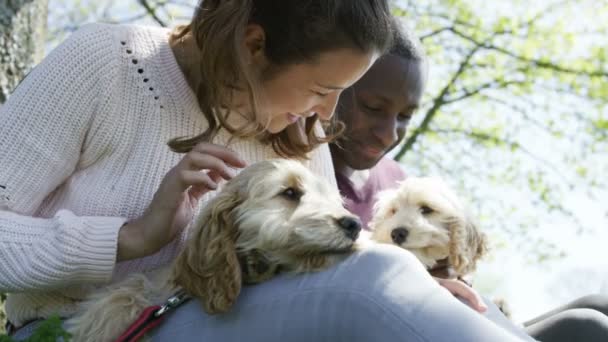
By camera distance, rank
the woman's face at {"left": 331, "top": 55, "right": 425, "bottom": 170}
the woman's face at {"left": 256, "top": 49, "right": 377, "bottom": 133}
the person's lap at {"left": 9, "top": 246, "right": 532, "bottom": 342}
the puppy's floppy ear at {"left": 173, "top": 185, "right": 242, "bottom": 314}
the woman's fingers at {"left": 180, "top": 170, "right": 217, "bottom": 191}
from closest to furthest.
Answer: the person's lap at {"left": 9, "top": 246, "right": 532, "bottom": 342} < the puppy's floppy ear at {"left": 173, "top": 185, "right": 242, "bottom": 314} < the woman's fingers at {"left": 180, "top": 170, "right": 217, "bottom": 191} < the woman's face at {"left": 256, "top": 49, "right": 377, "bottom": 133} < the woman's face at {"left": 331, "top": 55, "right": 425, "bottom": 170}

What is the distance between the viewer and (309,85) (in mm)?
3137

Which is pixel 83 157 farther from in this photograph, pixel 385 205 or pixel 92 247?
pixel 385 205

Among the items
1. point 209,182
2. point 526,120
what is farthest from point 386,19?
point 526,120

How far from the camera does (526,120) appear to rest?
38.8ft

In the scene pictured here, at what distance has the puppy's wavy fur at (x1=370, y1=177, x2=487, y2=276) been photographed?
12.5ft

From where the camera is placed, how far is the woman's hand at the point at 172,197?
8.91 ft

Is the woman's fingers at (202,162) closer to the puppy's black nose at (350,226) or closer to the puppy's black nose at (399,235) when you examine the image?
the puppy's black nose at (350,226)

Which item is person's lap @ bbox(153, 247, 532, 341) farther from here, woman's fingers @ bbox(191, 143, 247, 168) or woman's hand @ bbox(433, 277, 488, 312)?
woman's hand @ bbox(433, 277, 488, 312)

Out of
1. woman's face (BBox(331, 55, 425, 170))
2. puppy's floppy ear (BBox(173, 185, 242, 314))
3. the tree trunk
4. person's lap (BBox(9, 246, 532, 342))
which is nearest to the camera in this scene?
person's lap (BBox(9, 246, 532, 342))

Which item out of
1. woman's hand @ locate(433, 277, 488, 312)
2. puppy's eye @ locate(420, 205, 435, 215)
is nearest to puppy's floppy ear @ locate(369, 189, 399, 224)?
puppy's eye @ locate(420, 205, 435, 215)

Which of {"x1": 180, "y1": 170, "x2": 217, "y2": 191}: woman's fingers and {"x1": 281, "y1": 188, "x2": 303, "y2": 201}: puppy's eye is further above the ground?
{"x1": 180, "y1": 170, "x2": 217, "y2": 191}: woman's fingers

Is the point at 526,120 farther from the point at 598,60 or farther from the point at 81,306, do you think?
the point at 81,306

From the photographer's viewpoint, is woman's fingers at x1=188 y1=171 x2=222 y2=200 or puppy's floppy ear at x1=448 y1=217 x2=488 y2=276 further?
puppy's floppy ear at x1=448 y1=217 x2=488 y2=276

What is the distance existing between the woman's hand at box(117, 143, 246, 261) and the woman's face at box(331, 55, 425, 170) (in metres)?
1.50
